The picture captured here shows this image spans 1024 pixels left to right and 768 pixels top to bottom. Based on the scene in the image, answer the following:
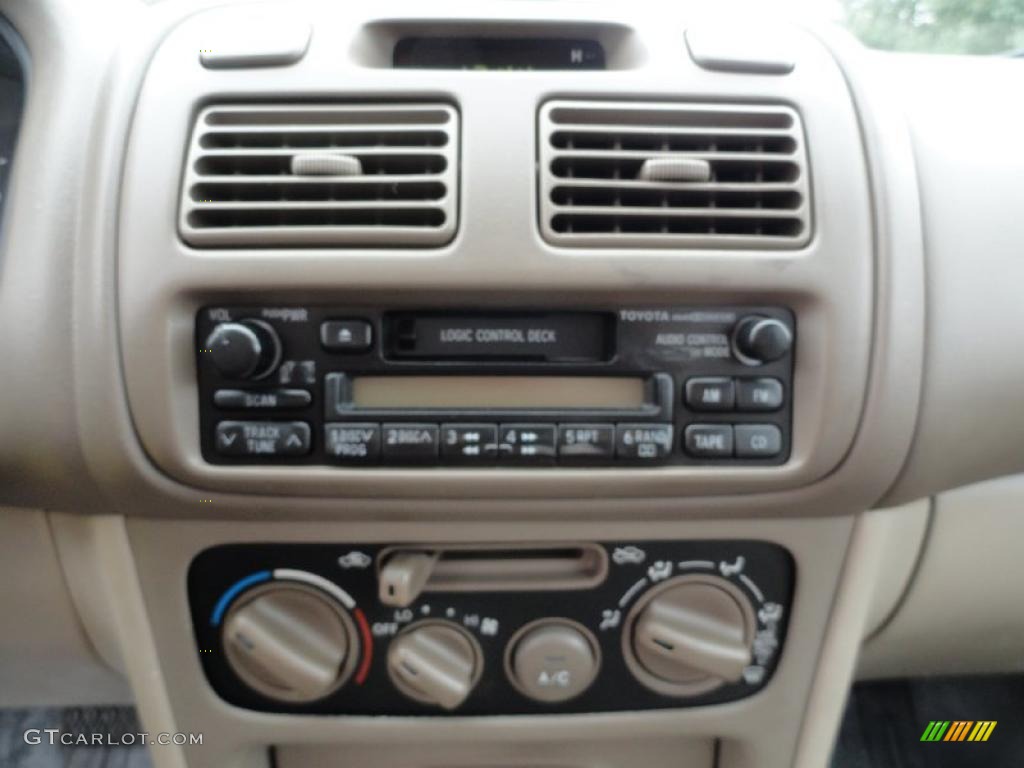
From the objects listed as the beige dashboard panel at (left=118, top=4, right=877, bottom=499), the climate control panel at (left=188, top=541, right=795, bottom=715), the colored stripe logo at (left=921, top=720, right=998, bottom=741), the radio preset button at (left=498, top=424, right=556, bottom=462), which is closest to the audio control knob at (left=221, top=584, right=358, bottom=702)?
the climate control panel at (left=188, top=541, right=795, bottom=715)

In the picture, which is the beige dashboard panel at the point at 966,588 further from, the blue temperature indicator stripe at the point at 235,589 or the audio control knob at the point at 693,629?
the blue temperature indicator stripe at the point at 235,589

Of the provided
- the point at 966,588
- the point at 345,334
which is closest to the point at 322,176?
the point at 345,334

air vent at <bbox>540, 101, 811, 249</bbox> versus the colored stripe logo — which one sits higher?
air vent at <bbox>540, 101, 811, 249</bbox>

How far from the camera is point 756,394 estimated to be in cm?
74

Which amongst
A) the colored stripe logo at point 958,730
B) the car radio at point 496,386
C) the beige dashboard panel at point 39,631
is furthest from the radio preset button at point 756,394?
the colored stripe logo at point 958,730

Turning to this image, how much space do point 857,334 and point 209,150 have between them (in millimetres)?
587

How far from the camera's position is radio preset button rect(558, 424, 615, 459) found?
2.40 ft

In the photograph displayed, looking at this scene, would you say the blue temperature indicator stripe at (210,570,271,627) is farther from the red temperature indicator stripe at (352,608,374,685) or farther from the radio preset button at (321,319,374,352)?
the radio preset button at (321,319,374,352)

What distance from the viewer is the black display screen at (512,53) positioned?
835 millimetres

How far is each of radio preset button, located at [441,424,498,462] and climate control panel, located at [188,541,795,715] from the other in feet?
0.40

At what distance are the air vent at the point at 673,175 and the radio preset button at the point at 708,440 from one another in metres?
0.16

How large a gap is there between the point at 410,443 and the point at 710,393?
27cm

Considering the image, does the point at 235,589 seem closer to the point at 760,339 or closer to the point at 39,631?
the point at 39,631

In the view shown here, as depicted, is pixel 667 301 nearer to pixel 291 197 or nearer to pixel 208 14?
pixel 291 197
